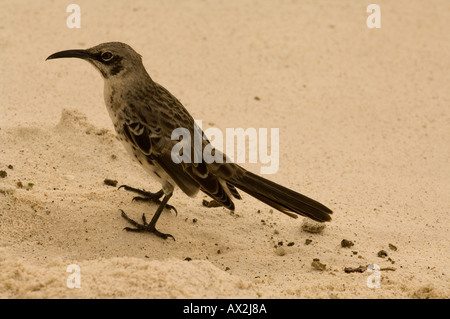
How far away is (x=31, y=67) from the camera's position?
8023 mm

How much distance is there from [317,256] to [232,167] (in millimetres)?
965

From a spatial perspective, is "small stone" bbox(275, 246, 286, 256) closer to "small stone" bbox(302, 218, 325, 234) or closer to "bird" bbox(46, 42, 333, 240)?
"bird" bbox(46, 42, 333, 240)

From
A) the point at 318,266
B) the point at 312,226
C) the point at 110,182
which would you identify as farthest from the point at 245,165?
the point at 318,266

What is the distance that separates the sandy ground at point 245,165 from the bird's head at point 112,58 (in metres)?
1.02

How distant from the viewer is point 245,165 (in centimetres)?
696

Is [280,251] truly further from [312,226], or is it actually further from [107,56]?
[107,56]

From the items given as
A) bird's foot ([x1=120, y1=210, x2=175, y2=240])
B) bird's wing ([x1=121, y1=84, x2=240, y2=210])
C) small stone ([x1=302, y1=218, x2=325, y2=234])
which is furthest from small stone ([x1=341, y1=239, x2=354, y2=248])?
bird's foot ([x1=120, y1=210, x2=175, y2=240])

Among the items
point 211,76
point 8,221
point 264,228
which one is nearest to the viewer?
point 8,221

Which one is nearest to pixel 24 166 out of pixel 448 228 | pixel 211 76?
pixel 211 76

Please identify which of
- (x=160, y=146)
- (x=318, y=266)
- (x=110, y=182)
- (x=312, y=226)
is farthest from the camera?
(x=110, y=182)

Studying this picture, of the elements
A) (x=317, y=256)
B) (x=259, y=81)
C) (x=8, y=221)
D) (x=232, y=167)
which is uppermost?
(x=259, y=81)

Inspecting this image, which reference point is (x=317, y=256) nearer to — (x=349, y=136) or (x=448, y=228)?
(x=448, y=228)

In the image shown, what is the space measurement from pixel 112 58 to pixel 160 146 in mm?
809

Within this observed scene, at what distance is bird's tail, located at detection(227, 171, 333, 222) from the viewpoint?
5297 millimetres
